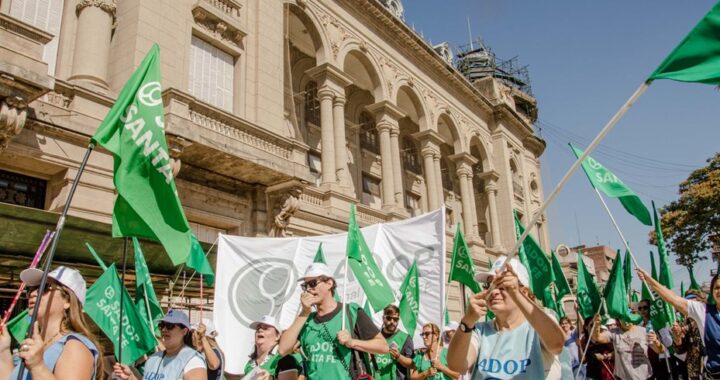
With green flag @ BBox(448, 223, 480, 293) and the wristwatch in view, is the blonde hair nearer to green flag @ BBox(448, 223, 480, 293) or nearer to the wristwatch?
the wristwatch

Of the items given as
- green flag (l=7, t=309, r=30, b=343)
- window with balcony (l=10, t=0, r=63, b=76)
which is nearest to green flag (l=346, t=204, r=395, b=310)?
green flag (l=7, t=309, r=30, b=343)

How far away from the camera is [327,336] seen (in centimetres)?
423

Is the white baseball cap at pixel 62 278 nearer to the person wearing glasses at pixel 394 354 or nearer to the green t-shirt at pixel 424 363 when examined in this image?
the person wearing glasses at pixel 394 354

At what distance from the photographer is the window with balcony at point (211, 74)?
13625 mm

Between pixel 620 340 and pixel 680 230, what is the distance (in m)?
19.9

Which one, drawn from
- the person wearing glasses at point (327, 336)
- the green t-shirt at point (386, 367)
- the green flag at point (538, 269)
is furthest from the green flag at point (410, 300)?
the green flag at point (538, 269)

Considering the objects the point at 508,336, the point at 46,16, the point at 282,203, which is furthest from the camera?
the point at 282,203

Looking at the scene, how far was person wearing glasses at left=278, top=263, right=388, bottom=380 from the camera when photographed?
162 inches

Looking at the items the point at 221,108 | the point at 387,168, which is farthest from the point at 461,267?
the point at 387,168

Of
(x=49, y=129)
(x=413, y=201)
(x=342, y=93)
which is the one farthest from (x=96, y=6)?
(x=413, y=201)

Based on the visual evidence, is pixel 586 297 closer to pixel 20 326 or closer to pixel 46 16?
pixel 20 326

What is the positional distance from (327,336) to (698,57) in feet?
10.2

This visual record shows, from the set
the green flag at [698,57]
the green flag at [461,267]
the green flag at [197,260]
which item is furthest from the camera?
the green flag at [197,260]

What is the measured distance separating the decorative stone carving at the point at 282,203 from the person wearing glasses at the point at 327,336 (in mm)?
9719
